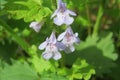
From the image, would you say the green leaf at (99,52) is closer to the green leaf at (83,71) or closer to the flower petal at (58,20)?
the green leaf at (83,71)

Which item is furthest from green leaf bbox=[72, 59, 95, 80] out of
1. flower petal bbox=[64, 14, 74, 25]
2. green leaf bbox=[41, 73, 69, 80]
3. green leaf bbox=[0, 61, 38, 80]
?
flower petal bbox=[64, 14, 74, 25]

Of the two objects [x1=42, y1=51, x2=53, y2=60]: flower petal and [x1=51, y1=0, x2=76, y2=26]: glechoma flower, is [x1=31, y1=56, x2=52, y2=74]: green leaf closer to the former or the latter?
[x1=42, y1=51, x2=53, y2=60]: flower petal

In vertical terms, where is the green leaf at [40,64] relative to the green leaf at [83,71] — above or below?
above

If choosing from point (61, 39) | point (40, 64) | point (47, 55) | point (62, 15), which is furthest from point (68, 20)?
point (40, 64)

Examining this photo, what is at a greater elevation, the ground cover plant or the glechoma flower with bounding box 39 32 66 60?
the ground cover plant

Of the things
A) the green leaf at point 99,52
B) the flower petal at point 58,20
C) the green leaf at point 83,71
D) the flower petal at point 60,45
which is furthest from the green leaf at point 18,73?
the green leaf at point 99,52
